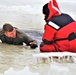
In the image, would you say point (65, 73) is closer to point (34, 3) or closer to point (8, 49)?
point (8, 49)

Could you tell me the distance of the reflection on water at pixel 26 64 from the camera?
4.36m

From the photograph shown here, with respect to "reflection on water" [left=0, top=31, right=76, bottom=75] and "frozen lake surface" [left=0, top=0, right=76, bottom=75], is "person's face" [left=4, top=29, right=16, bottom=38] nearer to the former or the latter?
"frozen lake surface" [left=0, top=0, right=76, bottom=75]

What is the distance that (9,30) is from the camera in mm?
6125

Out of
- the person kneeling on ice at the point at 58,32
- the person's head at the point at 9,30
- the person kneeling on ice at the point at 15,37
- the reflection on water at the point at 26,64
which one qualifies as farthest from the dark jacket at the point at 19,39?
the person kneeling on ice at the point at 58,32

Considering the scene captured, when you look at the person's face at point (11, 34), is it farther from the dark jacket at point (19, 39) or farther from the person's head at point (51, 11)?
the person's head at point (51, 11)

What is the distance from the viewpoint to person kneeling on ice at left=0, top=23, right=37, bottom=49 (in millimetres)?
6203

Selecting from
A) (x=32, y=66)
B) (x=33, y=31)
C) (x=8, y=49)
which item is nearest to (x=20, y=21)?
(x=33, y=31)

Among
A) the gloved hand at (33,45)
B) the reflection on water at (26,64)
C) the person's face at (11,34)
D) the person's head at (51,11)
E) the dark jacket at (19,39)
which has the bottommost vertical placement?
the reflection on water at (26,64)

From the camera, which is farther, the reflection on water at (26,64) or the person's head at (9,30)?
the person's head at (9,30)

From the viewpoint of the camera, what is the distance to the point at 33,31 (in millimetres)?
7973

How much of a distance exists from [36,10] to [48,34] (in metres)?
5.77

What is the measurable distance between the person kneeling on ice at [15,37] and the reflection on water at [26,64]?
26 centimetres

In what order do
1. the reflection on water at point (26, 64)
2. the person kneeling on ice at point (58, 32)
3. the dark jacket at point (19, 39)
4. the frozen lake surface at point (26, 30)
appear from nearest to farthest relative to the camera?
the reflection on water at point (26, 64)
the frozen lake surface at point (26, 30)
the person kneeling on ice at point (58, 32)
the dark jacket at point (19, 39)

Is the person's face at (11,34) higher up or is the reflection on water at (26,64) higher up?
the person's face at (11,34)
